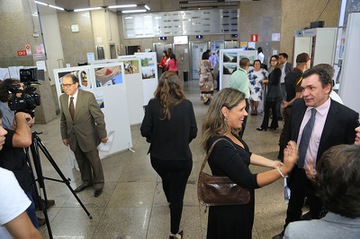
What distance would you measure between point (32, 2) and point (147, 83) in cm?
375

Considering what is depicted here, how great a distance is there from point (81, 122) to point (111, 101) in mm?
1344

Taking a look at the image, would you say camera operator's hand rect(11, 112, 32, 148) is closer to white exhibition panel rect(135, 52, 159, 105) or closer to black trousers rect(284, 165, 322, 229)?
black trousers rect(284, 165, 322, 229)

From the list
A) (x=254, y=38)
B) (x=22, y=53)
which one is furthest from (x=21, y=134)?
(x=254, y=38)

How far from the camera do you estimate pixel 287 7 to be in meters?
6.69

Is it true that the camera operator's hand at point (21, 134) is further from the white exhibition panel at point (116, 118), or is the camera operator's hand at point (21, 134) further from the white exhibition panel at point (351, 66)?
the white exhibition panel at point (351, 66)

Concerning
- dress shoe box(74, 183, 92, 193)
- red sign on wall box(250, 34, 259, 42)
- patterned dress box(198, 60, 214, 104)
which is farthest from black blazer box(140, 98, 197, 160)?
red sign on wall box(250, 34, 259, 42)

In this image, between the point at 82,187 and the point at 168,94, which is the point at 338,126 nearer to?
the point at 168,94

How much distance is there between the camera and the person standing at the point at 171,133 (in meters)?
2.33

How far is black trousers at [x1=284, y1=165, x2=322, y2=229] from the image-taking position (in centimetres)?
224

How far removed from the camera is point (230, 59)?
7402 mm

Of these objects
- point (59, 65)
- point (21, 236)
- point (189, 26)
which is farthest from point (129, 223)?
point (189, 26)

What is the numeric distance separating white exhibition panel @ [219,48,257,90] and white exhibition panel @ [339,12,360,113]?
405 centimetres

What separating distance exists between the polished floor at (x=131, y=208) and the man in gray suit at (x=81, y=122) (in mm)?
358

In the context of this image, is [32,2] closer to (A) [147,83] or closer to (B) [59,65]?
(B) [59,65]
